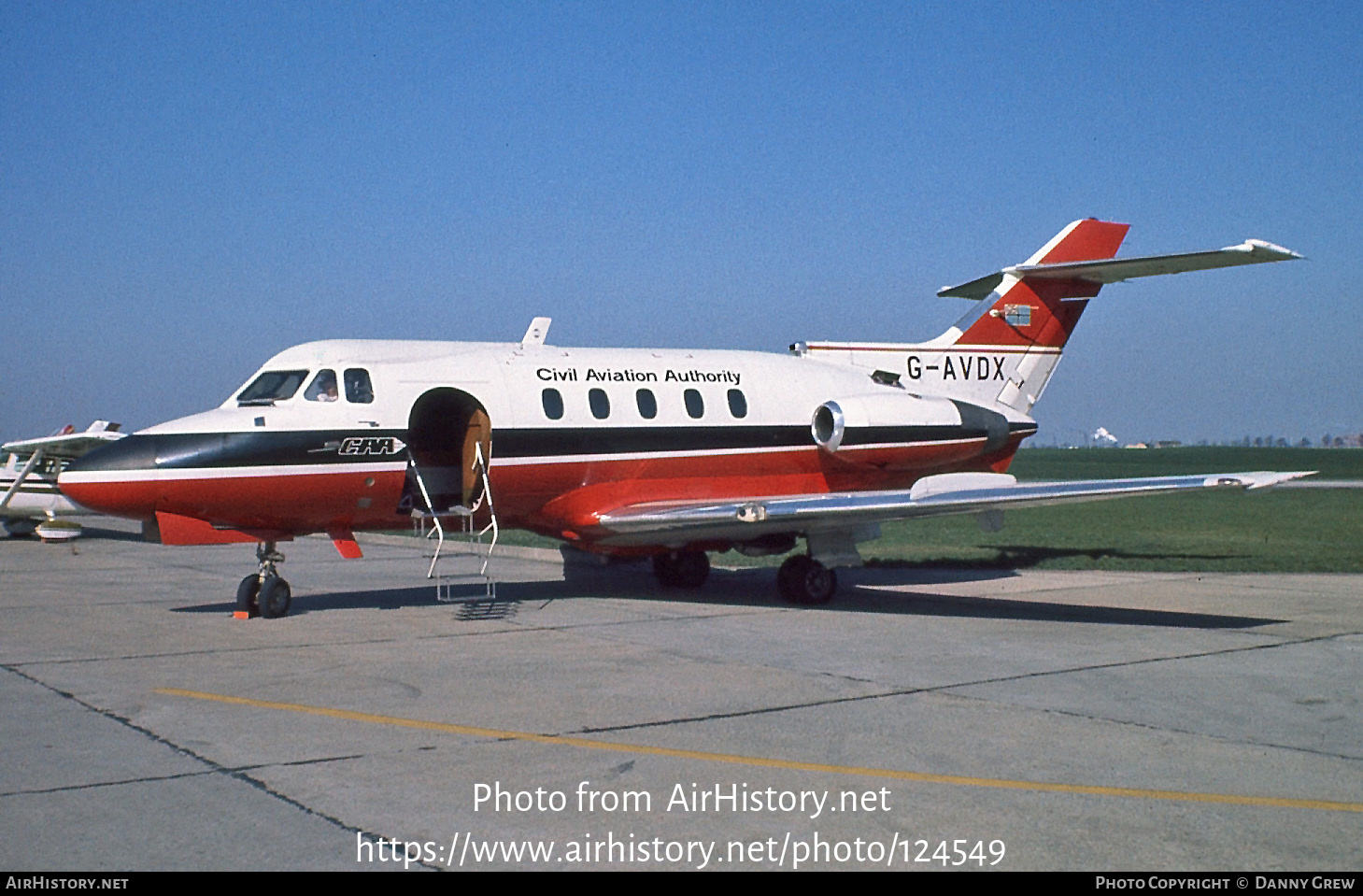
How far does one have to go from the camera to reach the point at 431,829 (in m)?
5.87

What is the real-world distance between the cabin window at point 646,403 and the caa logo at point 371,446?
9.77 feet

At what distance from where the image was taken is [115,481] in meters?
12.3

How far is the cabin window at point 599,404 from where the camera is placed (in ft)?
48.8

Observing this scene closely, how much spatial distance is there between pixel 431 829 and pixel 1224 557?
17517 millimetres

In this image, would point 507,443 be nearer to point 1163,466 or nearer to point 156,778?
point 156,778

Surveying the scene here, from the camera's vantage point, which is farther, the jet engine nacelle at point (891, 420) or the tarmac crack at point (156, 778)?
the jet engine nacelle at point (891, 420)

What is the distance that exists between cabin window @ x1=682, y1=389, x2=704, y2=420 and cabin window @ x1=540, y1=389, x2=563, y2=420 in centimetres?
173

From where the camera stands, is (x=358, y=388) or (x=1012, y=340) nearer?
(x=358, y=388)

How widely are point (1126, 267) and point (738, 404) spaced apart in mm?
5497

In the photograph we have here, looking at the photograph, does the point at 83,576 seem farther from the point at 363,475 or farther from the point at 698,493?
the point at 698,493

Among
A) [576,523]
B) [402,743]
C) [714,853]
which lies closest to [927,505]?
[576,523]

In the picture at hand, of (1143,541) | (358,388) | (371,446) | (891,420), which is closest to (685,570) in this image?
(891,420)

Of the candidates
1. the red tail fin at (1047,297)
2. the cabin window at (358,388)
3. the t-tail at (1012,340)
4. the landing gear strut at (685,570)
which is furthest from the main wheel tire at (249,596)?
the red tail fin at (1047,297)

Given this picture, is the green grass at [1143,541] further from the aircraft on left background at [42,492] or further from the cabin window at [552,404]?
the aircraft on left background at [42,492]
